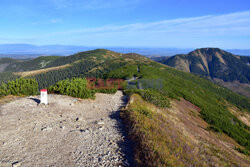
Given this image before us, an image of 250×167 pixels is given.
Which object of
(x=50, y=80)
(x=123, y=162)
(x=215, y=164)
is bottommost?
(x=50, y=80)

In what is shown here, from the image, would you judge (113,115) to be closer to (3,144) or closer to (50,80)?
(3,144)

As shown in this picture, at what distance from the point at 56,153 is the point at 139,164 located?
13.7 feet

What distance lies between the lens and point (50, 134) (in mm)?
9570

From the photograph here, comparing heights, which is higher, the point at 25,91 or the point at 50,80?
the point at 25,91

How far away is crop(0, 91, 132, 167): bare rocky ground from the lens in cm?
702

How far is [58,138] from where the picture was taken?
9086 mm

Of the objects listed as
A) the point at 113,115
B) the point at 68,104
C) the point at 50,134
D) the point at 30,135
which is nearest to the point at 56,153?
the point at 50,134

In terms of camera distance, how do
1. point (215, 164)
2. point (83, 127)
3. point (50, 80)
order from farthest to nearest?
point (50, 80)
point (83, 127)
point (215, 164)

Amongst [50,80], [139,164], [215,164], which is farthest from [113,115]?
[50,80]

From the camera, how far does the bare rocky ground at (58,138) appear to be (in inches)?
277

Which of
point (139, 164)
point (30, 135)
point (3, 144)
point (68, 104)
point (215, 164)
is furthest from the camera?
point (68, 104)

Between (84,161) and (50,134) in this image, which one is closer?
(84,161)

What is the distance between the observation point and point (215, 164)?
295 inches

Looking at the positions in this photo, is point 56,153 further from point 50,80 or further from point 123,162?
point 50,80
